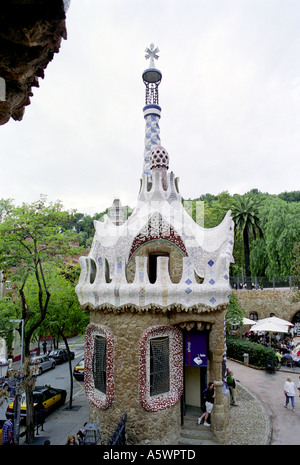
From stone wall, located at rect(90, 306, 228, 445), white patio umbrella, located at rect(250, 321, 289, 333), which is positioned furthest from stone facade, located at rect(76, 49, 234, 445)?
white patio umbrella, located at rect(250, 321, 289, 333)

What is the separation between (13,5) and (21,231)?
1070 cm

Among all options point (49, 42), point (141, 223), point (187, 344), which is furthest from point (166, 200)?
point (49, 42)

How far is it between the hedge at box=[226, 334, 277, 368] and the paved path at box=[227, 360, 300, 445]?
1.74ft

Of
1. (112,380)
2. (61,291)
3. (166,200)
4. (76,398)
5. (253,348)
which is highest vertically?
(166,200)

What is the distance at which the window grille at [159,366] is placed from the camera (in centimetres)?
916

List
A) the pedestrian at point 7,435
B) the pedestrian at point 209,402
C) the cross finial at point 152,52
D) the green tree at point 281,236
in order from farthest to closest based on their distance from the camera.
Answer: the green tree at point 281,236 < the cross finial at point 152,52 < the pedestrian at point 209,402 < the pedestrian at point 7,435

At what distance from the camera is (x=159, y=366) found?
930 centimetres

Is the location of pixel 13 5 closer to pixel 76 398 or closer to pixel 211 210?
pixel 76 398

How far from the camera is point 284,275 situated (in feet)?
98.6

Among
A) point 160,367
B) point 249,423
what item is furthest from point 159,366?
point 249,423

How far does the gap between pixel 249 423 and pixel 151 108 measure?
1270cm

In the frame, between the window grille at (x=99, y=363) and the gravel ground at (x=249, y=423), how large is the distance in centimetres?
396

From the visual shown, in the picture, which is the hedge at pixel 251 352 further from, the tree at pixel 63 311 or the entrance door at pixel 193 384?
the tree at pixel 63 311

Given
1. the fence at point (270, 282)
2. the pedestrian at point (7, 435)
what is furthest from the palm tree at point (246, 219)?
the pedestrian at point (7, 435)
